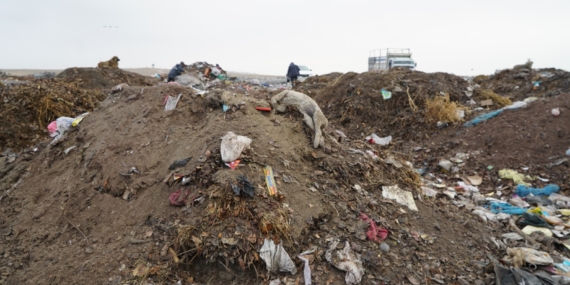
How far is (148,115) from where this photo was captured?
365cm

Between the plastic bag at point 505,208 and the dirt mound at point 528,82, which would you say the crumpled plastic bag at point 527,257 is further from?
the dirt mound at point 528,82

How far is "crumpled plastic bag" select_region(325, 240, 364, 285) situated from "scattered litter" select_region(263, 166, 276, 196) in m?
0.61

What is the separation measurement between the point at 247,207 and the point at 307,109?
153 cm

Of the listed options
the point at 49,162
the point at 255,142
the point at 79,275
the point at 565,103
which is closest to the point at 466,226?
the point at 255,142

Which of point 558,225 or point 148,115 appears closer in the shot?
point 558,225

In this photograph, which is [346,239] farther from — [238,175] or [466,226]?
[466,226]

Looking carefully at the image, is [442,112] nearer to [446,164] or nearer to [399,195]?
[446,164]

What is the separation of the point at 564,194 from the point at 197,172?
4.82 m

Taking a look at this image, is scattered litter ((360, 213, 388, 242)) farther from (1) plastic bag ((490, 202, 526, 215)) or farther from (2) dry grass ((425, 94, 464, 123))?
(2) dry grass ((425, 94, 464, 123))

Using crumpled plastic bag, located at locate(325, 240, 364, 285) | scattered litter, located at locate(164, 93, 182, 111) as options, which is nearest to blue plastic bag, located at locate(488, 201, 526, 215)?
crumpled plastic bag, located at locate(325, 240, 364, 285)

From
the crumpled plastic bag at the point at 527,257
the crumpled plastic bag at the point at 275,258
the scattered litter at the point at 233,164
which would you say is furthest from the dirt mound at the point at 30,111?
the crumpled plastic bag at the point at 527,257

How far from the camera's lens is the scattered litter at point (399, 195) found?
302 centimetres

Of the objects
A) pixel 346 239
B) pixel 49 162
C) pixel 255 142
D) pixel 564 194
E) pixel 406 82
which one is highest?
pixel 406 82

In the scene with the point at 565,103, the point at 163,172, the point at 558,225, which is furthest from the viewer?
the point at 565,103
